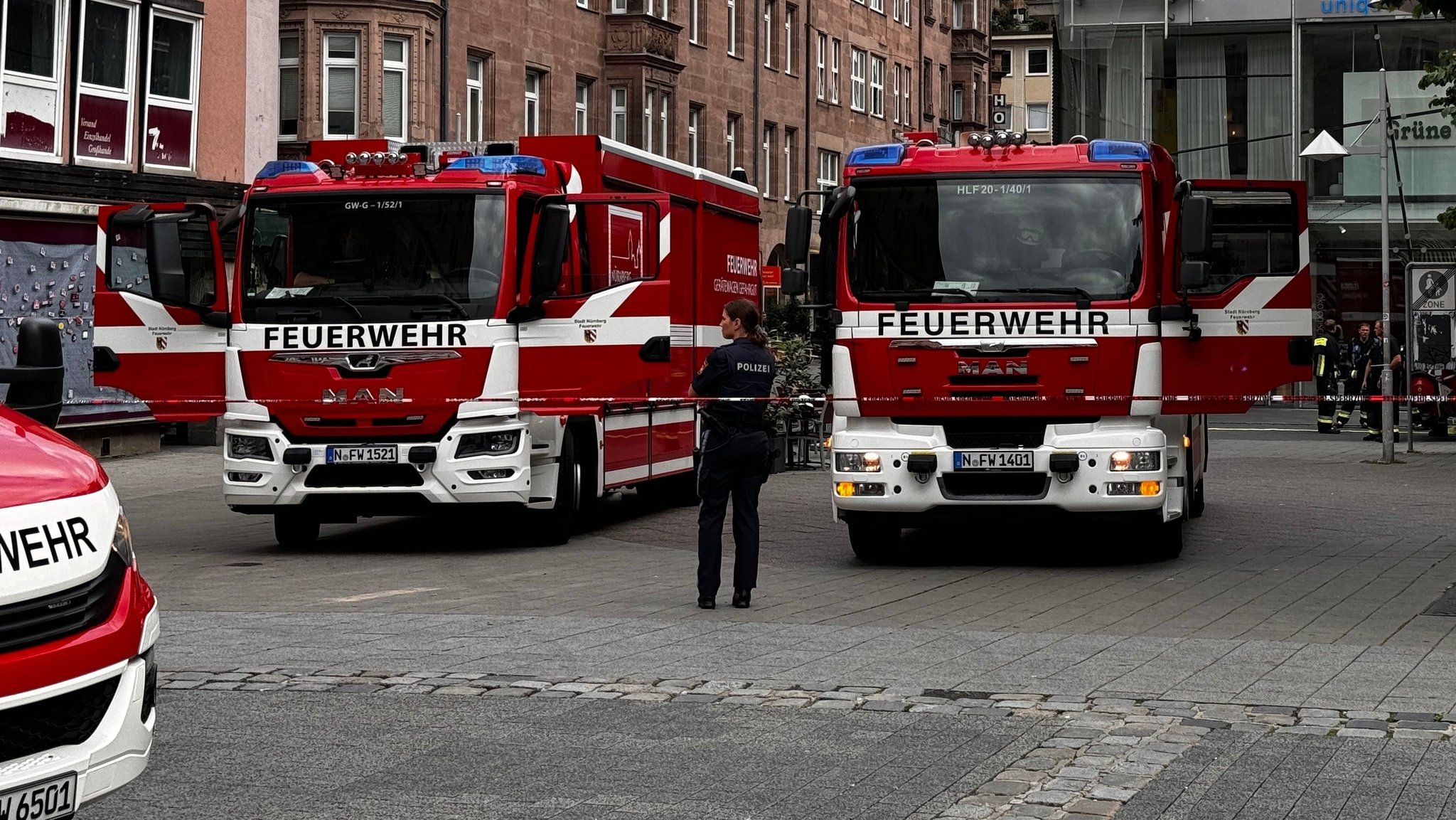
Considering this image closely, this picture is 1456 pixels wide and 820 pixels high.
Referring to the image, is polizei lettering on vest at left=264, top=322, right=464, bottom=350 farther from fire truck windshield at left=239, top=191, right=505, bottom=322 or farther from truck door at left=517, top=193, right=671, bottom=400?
truck door at left=517, top=193, right=671, bottom=400

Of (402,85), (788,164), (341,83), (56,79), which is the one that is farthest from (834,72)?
(56,79)

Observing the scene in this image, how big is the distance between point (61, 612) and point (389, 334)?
9972 millimetres

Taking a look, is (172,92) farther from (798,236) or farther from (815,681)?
(815,681)

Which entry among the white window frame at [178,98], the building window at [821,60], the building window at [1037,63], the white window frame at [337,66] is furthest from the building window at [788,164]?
the building window at [1037,63]

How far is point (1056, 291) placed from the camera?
44.8 ft

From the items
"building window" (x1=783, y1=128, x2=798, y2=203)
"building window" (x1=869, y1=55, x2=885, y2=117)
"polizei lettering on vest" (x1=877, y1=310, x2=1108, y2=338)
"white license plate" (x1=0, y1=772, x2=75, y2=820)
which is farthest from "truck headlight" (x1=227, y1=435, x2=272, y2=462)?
"building window" (x1=869, y1=55, x2=885, y2=117)

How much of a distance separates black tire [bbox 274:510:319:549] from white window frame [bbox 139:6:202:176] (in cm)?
1316

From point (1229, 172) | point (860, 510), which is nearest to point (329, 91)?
point (1229, 172)

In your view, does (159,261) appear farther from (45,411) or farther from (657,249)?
(45,411)

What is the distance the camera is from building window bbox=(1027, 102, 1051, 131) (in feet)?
372

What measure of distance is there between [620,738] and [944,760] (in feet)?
3.90

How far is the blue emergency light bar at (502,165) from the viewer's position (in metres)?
15.6

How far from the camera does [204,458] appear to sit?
27.2 m

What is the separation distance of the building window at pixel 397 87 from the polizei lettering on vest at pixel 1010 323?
2447cm
